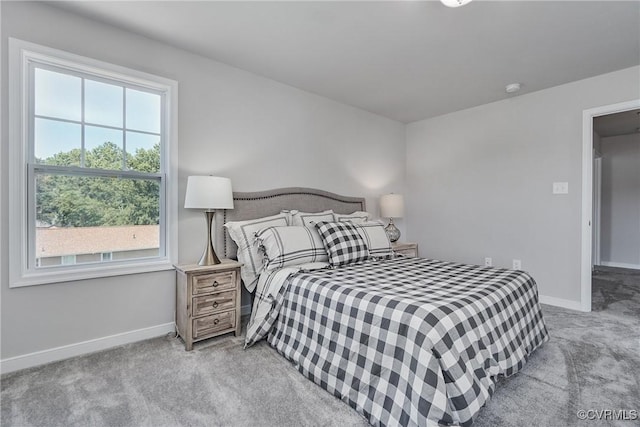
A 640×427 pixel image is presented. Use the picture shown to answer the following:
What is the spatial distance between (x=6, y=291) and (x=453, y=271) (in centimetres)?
307

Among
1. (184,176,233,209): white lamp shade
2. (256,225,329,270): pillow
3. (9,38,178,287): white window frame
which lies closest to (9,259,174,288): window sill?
(9,38,178,287): white window frame

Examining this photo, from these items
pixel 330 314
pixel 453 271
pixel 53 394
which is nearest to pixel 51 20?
pixel 53 394

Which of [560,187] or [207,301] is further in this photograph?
[560,187]

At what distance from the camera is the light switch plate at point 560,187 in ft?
11.0

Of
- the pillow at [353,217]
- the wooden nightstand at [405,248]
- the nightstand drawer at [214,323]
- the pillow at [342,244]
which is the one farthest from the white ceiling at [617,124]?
the nightstand drawer at [214,323]

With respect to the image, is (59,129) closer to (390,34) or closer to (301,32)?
(301,32)

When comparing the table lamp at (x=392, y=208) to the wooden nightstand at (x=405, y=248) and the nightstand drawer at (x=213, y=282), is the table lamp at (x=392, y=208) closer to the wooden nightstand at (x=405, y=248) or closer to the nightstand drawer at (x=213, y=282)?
the wooden nightstand at (x=405, y=248)

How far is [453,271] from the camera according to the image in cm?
242

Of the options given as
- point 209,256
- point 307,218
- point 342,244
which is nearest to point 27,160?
point 209,256

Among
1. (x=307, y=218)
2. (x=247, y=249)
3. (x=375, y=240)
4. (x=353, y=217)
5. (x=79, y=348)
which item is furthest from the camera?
(x=353, y=217)

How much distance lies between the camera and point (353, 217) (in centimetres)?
363

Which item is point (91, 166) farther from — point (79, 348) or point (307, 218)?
point (307, 218)

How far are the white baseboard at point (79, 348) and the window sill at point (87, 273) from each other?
A: 1.52ft

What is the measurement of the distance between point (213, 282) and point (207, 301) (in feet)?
0.48
